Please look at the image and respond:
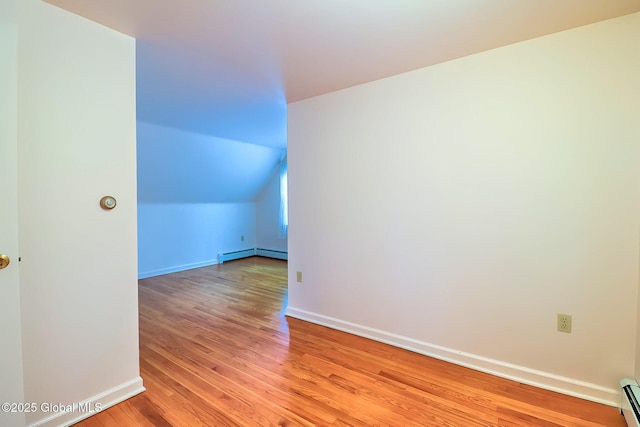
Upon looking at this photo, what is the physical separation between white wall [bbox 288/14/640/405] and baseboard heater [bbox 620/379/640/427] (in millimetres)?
100

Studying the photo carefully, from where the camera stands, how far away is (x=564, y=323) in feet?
5.85

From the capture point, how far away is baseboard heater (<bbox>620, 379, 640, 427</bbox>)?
1.37m

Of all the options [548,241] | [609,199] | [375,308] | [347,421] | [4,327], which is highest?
[609,199]

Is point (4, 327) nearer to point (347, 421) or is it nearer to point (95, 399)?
point (95, 399)

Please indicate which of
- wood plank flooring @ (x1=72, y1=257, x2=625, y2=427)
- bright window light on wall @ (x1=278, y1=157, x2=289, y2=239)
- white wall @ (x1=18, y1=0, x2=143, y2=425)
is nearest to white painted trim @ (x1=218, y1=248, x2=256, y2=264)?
bright window light on wall @ (x1=278, y1=157, x2=289, y2=239)

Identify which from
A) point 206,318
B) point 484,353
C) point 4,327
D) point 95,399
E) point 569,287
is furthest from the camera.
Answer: point 206,318

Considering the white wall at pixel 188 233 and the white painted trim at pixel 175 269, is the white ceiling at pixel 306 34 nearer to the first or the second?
the white wall at pixel 188 233

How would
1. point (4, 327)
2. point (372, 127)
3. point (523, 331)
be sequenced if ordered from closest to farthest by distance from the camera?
point (4, 327), point (523, 331), point (372, 127)

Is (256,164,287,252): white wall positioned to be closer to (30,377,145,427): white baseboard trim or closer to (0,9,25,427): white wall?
(30,377,145,427): white baseboard trim

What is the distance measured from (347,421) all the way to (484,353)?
1.14m

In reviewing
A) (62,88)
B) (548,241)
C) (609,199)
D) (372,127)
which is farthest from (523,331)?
(62,88)

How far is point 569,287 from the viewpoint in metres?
1.77

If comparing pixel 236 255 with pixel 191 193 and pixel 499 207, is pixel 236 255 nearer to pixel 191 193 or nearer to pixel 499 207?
pixel 191 193

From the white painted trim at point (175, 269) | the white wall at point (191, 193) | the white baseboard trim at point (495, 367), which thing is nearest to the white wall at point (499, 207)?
the white baseboard trim at point (495, 367)
